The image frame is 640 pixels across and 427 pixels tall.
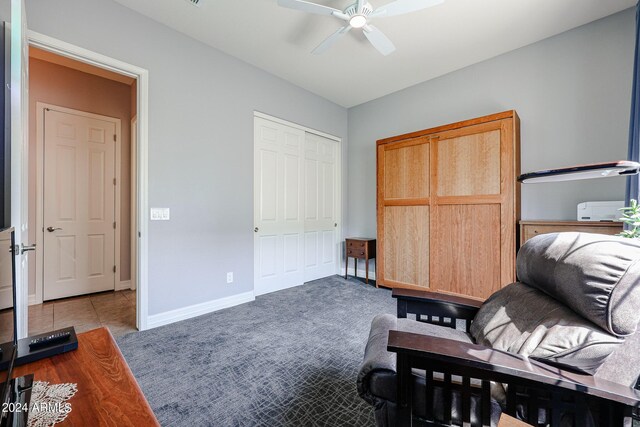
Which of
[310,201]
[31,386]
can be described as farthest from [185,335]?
[310,201]

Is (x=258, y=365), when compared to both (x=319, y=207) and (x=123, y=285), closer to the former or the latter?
(x=319, y=207)

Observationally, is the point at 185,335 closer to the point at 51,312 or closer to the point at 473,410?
→ the point at 51,312

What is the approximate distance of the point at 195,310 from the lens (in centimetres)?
279

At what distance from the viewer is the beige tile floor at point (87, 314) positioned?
251 centimetres

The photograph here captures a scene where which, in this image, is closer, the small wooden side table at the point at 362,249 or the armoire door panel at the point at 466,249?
the armoire door panel at the point at 466,249

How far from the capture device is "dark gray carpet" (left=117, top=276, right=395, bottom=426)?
4.80ft

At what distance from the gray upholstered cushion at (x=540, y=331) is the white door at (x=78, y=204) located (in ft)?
14.2

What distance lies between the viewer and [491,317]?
1.33 metres

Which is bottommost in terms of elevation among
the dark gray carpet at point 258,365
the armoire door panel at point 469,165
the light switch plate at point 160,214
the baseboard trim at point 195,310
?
the dark gray carpet at point 258,365

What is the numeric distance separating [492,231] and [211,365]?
282cm

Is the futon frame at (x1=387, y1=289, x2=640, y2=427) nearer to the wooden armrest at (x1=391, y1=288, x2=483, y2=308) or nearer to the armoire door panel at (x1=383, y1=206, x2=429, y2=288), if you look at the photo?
the wooden armrest at (x1=391, y1=288, x2=483, y2=308)

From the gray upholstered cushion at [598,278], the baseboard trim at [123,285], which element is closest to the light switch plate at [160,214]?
the baseboard trim at [123,285]

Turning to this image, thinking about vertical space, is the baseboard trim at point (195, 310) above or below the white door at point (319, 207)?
below

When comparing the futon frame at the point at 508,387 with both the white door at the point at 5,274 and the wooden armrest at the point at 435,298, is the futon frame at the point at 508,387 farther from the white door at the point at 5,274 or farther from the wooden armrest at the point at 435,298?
the white door at the point at 5,274
